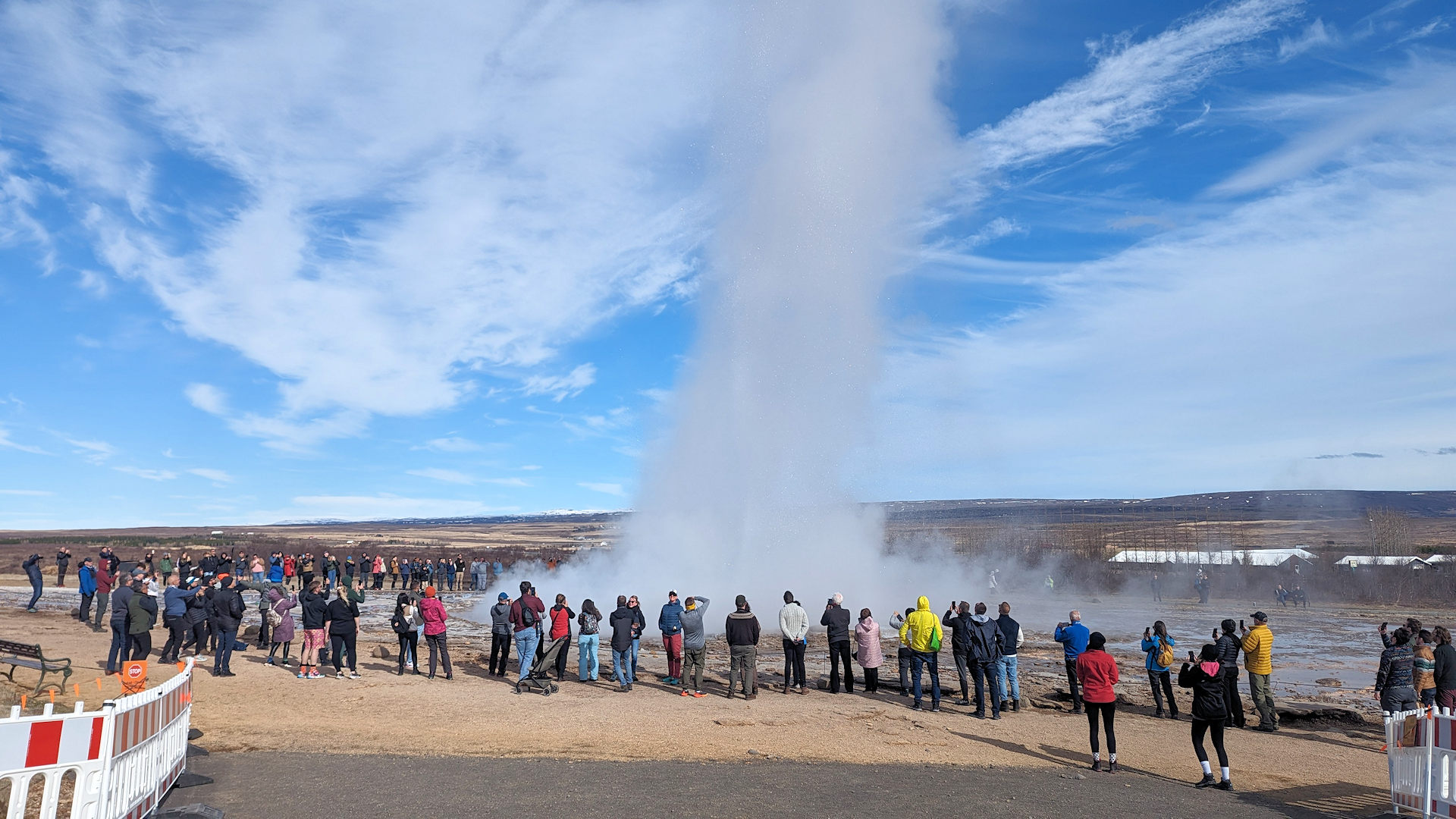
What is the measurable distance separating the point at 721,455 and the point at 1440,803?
24772mm

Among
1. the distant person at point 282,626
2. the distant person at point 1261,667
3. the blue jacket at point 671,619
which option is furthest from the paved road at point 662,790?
the distant person at point 282,626

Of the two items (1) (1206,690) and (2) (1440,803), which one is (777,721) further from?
(2) (1440,803)

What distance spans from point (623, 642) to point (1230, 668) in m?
8.88

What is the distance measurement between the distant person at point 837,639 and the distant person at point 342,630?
26.0ft

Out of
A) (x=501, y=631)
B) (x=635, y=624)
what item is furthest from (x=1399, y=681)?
(x=501, y=631)

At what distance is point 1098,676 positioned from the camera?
9391mm

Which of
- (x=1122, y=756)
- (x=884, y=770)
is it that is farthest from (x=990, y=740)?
(x=884, y=770)

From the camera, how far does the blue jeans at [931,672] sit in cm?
1295

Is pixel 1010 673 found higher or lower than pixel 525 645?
lower

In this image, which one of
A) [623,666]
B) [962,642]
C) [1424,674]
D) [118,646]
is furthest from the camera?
[623,666]

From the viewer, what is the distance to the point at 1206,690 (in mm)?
9016

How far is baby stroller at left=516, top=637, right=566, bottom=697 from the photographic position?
1378cm

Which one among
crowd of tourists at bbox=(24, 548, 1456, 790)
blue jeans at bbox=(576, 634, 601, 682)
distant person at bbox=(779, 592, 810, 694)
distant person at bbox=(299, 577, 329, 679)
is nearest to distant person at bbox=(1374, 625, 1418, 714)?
crowd of tourists at bbox=(24, 548, 1456, 790)

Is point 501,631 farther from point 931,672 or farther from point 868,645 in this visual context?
point 931,672
